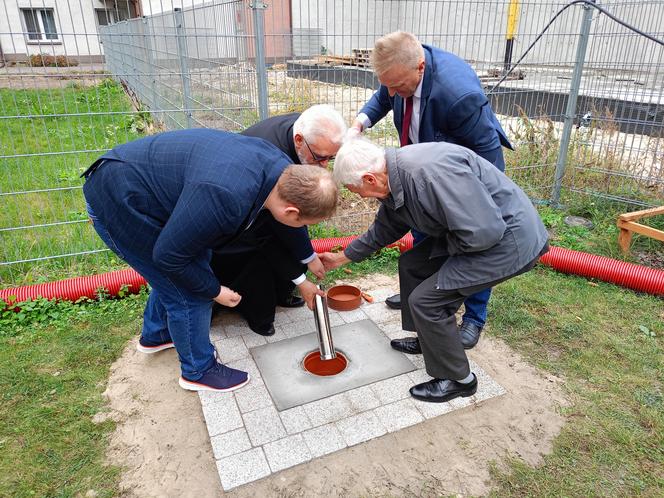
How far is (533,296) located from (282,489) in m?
2.51

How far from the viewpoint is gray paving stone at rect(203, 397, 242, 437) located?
2.54 m

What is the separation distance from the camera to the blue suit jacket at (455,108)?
2803 mm

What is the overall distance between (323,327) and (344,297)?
0.79 meters

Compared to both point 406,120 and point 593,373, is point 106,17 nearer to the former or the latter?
point 406,120

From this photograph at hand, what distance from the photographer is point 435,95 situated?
2.86 meters

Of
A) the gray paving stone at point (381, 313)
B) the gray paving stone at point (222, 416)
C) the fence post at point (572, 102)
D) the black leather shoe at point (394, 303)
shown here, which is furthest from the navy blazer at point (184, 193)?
the fence post at point (572, 102)

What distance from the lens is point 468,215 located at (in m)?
2.21

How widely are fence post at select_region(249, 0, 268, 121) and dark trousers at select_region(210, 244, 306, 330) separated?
158 cm

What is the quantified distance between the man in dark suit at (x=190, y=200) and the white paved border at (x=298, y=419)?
49 cm

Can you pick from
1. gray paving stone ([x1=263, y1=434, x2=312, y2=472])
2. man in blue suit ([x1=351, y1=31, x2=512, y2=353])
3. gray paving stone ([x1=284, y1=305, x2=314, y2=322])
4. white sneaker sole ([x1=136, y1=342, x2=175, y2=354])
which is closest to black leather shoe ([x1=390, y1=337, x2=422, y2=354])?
man in blue suit ([x1=351, y1=31, x2=512, y2=353])

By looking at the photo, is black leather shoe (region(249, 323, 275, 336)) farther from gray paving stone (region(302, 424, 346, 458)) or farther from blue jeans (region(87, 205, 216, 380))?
gray paving stone (region(302, 424, 346, 458))

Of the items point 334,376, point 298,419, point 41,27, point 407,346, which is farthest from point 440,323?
point 41,27

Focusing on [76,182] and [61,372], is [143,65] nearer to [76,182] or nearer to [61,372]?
[76,182]

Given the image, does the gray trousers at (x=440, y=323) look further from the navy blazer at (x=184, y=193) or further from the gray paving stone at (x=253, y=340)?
the gray paving stone at (x=253, y=340)
